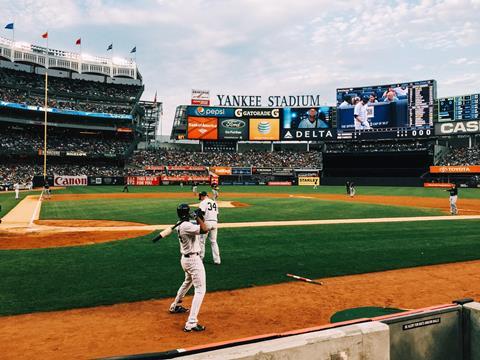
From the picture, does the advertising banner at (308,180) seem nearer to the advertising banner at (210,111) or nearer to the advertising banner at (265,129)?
the advertising banner at (265,129)

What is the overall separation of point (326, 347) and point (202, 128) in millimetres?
70341

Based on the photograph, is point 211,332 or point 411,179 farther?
point 411,179

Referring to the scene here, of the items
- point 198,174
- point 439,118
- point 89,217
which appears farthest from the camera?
point 198,174

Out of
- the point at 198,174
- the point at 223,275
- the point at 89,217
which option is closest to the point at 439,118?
the point at 198,174

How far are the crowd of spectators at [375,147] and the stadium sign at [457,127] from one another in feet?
13.9

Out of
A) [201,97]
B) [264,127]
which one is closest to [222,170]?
[264,127]

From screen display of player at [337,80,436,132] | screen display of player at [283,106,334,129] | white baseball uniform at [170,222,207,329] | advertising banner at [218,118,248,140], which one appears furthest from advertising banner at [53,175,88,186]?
white baseball uniform at [170,222,207,329]

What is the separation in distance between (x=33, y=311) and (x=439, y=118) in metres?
61.8

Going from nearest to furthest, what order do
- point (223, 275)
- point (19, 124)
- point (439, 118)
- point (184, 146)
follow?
point (223, 275) < point (439, 118) < point (19, 124) < point (184, 146)

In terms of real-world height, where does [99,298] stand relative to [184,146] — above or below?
below

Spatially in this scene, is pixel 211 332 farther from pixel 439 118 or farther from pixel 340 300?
pixel 439 118

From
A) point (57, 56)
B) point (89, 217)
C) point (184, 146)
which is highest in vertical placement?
point (57, 56)

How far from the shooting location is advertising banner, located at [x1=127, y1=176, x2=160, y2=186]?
214 feet

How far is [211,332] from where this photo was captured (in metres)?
5.88
